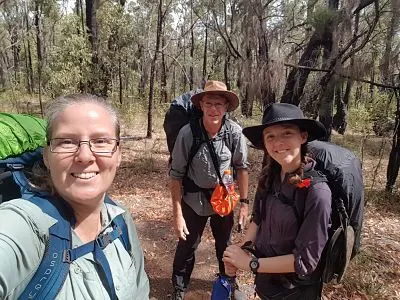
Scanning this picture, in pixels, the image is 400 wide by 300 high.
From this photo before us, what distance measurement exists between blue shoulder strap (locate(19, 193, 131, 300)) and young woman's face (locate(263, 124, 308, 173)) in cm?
81

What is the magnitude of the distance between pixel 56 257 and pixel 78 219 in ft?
0.59

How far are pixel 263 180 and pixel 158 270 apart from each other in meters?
2.08

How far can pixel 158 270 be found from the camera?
334 centimetres

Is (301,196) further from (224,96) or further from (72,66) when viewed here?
(72,66)

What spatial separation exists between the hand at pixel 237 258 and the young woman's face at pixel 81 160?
76 cm

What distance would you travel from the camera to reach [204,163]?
2283 millimetres

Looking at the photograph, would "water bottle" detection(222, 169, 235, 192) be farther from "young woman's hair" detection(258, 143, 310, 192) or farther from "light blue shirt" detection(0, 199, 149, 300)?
"light blue shirt" detection(0, 199, 149, 300)

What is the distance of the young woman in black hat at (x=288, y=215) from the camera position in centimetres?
139

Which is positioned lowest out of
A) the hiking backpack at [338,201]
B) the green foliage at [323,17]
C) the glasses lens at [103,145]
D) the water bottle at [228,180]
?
the water bottle at [228,180]

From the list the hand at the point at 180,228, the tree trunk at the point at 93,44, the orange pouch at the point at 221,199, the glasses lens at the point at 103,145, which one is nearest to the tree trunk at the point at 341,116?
the tree trunk at the point at 93,44

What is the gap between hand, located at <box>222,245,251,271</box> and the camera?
60.4 inches

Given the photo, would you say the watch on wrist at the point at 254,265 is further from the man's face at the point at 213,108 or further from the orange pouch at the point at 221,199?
the man's face at the point at 213,108

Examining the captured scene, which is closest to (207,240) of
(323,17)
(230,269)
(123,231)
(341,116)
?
(230,269)

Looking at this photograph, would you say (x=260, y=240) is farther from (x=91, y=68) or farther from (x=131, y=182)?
(x=91, y=68)
